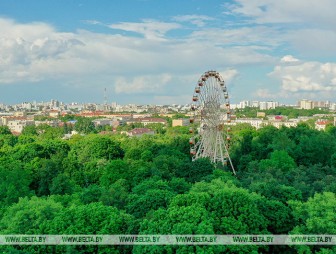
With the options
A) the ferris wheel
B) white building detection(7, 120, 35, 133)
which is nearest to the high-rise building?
white building detection(7, 120, 35, 133)

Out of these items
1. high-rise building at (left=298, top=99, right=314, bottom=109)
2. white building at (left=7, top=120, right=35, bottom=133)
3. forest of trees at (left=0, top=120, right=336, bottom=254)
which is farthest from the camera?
high-rise building at (left=298, top=99, right=314, bottom=109)

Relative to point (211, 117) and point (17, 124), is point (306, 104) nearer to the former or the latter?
point (17, 124)

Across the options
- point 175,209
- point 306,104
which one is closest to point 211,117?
point 175,209

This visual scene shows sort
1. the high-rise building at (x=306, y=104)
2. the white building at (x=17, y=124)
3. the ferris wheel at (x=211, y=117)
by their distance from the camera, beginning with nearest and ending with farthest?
the ferris wheel at (x=211, y=117), the white building at (x=17, y=124), the high-rise building at (x=306, y=104)

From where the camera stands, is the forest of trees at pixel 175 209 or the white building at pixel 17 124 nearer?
the forest of trees at pixel 175 209

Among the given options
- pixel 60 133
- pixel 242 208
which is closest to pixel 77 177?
A: pixel 242 208

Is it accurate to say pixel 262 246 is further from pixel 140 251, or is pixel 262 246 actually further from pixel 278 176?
pixel 278 176

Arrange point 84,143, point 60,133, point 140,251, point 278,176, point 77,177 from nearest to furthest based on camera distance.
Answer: point 140,251, point 278,176, point 77,177, point 84,143, point 60,133

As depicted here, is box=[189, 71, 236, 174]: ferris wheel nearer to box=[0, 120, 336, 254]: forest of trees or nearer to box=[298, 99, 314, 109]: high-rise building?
box=[0, 120, 336, 254]: forest of trees

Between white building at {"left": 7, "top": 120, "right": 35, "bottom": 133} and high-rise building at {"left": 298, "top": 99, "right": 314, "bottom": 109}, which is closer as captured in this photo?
white building at {"left": 7, "top": 120, "right": 35, "bottom": 133}

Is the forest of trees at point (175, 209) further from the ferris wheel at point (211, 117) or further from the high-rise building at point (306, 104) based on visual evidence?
the high-rise building at point (306, 104)

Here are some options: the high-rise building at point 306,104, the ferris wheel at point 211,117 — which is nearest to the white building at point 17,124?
the ferris wheel at point 211,117
